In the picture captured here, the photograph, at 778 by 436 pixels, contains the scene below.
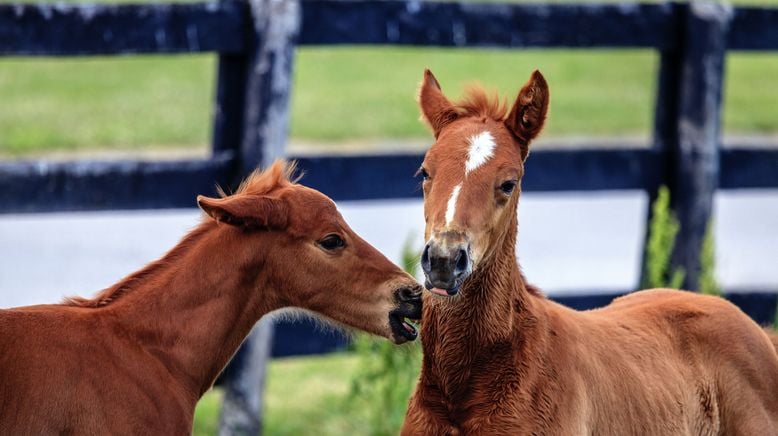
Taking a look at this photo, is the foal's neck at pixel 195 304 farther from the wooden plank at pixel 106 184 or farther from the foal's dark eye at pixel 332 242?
the wooden plank at pixel 106 184

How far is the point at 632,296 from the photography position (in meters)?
5.56

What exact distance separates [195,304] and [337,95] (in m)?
14.1

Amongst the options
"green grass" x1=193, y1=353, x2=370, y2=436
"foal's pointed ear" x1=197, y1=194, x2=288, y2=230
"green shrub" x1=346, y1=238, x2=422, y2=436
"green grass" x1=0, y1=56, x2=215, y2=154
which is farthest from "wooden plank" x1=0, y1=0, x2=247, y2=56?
"green grass" x1=0, y1=56, x2=215, y2=154

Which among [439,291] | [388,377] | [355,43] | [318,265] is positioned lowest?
[388,377]

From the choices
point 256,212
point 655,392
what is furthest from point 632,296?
point 256,212

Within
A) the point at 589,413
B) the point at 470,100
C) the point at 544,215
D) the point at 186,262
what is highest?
the point at 470,100

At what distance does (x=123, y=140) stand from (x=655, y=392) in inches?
419

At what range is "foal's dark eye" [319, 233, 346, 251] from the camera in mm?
4809

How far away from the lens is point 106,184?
639 centimetres

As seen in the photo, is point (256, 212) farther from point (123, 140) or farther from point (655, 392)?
point (123, 140)

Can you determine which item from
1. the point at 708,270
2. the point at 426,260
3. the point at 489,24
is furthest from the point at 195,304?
the point at 708,270

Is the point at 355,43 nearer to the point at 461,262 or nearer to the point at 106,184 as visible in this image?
the point at 106,184

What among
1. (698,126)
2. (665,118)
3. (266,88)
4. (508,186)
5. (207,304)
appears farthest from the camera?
(665,118)

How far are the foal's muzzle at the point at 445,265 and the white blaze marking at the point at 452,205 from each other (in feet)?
0.29
